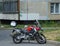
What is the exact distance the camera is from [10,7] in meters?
33.1

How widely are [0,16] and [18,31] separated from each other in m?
17.6

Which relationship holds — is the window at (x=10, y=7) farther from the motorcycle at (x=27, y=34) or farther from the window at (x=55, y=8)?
the motorcycle at (x=27, y=34)

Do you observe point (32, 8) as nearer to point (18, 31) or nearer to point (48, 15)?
point (48, 15)

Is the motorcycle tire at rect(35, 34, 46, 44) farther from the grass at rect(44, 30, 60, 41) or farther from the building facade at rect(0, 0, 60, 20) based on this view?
the building facade at rect(0, 0, 60, 20)

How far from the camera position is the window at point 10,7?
32.9 m

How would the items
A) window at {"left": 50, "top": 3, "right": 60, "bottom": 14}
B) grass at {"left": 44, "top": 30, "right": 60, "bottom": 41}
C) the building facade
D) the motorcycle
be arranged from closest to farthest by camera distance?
the motorcycle, grass at {"left": 44, "top": 30, "right": 60, "bottom": 41}, the building facade, window at {"left": 50, "top": 3, "right": 60, "bottom": 14}

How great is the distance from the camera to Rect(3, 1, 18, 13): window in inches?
1296

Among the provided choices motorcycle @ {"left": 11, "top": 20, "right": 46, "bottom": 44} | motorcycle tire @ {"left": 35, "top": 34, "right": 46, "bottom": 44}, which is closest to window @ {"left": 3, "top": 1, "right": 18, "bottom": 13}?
motorcycle @ {"left": 11, "top": 20, "right": 46, "bottom": 44}

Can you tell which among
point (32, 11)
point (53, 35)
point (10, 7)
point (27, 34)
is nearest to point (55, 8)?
point (32, 11)

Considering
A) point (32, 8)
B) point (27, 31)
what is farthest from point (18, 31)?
point (32, 8)

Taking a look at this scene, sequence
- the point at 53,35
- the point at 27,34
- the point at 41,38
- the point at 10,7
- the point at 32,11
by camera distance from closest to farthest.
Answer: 1. the point at 41,38
2. the point at 27,34
3. the point at 53,35
4. the point at 32,11
5. the point at 10,7

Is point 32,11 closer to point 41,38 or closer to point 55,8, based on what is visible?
point 55,8

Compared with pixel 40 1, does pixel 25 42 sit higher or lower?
lower

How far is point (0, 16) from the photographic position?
32.6 metres
